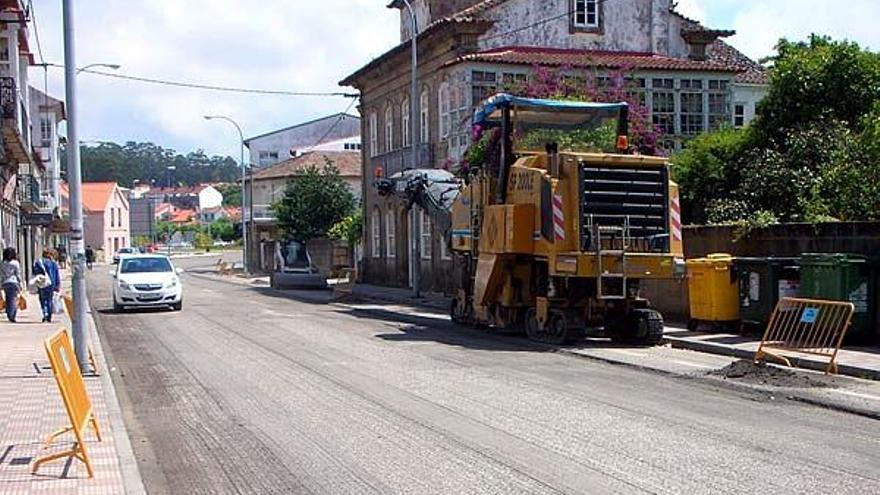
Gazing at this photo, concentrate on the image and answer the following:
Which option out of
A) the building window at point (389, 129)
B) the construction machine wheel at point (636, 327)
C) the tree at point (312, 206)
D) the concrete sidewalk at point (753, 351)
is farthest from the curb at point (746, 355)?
the tree at point (312, 206)

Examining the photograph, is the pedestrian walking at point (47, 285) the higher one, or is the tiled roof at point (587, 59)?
the tiled roof at point (587, 59)

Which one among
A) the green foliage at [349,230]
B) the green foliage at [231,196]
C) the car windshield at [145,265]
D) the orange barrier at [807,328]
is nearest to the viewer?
the orange barrier at [807,328]

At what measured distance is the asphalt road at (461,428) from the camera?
7797mm

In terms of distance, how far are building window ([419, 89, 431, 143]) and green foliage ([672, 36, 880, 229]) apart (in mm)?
11333

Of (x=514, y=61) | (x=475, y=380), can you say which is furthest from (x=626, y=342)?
(x=514, y=61)

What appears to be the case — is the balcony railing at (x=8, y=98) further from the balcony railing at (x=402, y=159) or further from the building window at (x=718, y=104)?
the building window at (x=718, y=104)

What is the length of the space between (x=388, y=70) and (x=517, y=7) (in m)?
7.32

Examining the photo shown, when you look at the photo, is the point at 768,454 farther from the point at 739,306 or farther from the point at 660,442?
the point at 739,306

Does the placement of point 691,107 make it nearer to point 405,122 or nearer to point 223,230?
point 405,122

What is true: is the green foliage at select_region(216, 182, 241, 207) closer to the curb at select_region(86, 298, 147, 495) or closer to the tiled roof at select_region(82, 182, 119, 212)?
the tiled roof at select_region(82, 182, 119, 212)

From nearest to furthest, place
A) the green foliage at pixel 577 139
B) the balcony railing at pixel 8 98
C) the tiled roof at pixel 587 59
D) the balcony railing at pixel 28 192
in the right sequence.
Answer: the green foliage at pixel 577 139
the tiled roof at pixel 587 59
the balcony railing at pixel 8 98
the balcony railing at pixel 28 192

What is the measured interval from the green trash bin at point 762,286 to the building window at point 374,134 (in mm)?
25706

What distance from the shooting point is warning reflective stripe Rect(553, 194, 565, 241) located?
17.2m

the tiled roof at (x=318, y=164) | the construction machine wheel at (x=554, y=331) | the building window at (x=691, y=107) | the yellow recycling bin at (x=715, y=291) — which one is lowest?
the construction machine wheel at (x=554, y=331)
